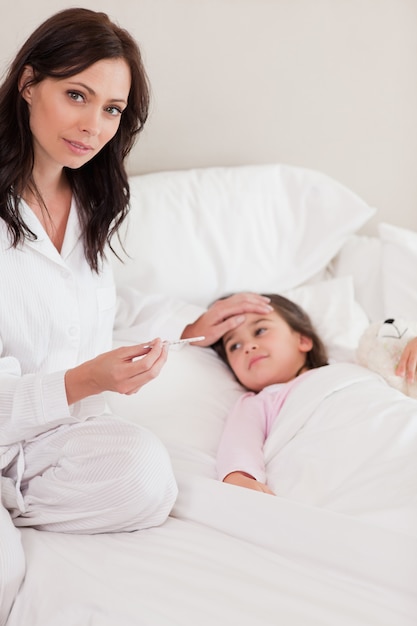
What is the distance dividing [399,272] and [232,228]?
1.42 ft

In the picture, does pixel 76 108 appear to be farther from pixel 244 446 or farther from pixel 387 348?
pixel 387 348

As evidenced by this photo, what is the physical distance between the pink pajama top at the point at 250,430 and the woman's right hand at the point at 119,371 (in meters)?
0.28

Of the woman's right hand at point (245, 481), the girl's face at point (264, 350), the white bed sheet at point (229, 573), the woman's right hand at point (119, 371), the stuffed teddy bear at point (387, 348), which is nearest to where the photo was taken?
the white bed sheet at point (229, 573)

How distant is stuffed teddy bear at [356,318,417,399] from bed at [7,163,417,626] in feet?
0.13

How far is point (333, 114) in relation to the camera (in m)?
2.28

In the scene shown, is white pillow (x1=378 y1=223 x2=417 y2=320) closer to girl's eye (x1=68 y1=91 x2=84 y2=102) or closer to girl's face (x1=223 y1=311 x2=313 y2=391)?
girl's face (x1=223 y1=311 x2=313 y2=391)

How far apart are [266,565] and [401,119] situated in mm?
1526

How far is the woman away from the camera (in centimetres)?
128

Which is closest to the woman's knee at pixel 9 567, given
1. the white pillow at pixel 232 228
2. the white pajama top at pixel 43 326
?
the white pajama top at pixel 43 326

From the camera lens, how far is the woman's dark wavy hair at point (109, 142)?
1312mm

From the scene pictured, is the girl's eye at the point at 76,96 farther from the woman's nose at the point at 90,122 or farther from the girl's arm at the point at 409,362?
the girl's arm at the point at 409,362

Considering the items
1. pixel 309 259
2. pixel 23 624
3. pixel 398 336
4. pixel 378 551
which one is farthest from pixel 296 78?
pixel 23 624

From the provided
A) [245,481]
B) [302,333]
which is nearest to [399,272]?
[302,333]

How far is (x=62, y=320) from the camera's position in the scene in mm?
1399
